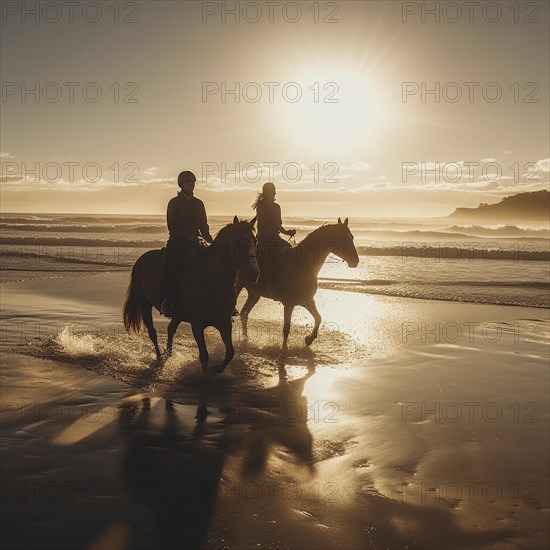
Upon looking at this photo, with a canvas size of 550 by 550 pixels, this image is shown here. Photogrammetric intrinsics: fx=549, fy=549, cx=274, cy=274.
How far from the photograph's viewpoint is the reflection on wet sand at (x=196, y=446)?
177 inches

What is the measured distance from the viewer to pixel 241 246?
320 inches

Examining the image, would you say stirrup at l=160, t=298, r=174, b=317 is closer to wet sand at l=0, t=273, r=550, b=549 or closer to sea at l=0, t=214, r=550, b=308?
wet sand at l=0, t=273, r=550, b=549

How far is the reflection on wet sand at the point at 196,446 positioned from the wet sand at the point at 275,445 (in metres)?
0.02

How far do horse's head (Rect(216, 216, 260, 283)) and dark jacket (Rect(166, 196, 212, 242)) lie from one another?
822 millimetres

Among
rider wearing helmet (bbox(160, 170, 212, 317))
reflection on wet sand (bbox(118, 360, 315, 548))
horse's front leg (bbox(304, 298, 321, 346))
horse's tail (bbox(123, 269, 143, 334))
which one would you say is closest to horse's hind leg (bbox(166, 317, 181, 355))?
rider wearing helmet (bbox(160, 170, 212, 317))

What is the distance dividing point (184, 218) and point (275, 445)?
14.3 feet

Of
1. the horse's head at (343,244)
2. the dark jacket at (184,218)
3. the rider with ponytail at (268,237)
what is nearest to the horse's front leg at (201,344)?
the dark jacket at (184,218)

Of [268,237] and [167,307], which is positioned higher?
[268,237]

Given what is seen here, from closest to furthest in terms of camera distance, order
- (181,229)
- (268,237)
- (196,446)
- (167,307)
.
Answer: (196,446)
(181,229)
(167,307)
(268,237)

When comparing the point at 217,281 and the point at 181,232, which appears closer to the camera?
the point at 217,281

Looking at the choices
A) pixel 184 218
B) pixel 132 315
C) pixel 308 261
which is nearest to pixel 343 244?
pixel 308 261

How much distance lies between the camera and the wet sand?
4289 millimetres

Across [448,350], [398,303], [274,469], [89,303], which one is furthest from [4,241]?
[274,469]

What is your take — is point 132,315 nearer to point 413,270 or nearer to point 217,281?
point 217,281
